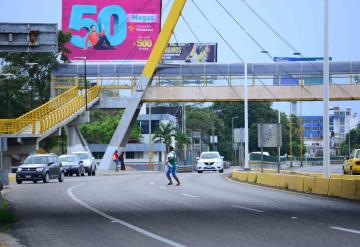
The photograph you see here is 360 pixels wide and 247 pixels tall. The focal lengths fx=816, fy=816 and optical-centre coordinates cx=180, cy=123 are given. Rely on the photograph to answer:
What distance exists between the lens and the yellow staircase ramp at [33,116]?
61.6 m

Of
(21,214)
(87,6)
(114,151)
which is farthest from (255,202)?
(87,6)

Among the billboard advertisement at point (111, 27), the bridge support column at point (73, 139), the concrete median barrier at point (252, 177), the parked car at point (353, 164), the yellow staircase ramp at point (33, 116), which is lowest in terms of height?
the concrete median barrier at point (252, 177)

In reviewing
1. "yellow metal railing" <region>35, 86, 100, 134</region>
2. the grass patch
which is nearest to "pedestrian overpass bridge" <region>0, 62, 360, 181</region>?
"yellow metal railing" <region>35, 86, 100, 134</region>

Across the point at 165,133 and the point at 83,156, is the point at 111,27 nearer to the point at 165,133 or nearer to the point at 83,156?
the point at 83,156

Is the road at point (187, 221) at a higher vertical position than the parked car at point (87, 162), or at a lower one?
lower

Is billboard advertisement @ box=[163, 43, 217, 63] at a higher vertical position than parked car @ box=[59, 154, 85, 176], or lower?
higher

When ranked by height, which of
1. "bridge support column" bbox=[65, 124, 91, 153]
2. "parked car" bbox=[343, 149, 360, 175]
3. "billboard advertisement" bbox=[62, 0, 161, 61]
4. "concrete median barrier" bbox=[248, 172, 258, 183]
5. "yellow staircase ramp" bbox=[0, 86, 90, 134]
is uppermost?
"billboard advertisement" bbox=[62, 0, 161, 61]

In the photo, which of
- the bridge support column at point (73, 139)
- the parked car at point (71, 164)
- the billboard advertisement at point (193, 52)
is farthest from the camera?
the billboard advertisement at point (193, 52)

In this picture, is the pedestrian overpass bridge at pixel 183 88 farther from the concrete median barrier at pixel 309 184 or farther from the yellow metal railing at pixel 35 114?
the concrete median barrier at pixel 309 184

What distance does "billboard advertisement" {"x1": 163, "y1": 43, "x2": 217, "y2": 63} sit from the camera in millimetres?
108812

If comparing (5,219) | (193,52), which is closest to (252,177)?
(5,219)

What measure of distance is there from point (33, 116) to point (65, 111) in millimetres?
2623

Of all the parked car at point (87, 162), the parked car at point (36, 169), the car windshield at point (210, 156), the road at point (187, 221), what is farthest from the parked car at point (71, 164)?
the road at point (187, 221)

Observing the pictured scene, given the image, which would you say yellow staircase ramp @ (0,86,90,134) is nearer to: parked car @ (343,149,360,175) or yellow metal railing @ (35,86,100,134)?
yellow metal railing @ (35,86,100,134)
